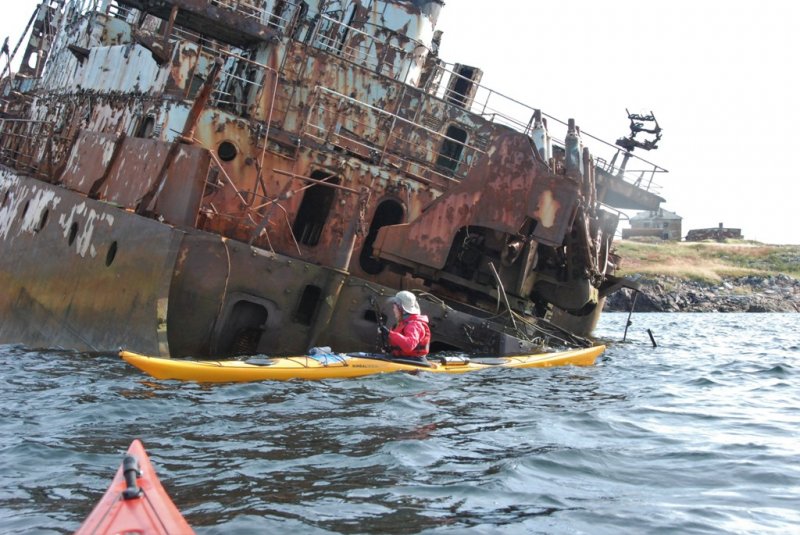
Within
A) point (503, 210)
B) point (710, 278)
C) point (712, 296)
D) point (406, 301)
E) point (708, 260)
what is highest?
point (708, 260)

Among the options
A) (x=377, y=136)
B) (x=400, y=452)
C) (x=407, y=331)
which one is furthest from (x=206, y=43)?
(x=400, y=452)

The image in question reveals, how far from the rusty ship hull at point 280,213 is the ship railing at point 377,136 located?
0.14ft

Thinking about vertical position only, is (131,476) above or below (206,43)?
below

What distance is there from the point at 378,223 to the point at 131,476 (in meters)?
9.91

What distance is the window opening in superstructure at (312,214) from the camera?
44.8ft

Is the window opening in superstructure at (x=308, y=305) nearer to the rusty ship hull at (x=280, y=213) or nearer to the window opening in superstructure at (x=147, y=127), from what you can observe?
the rusty ship hull at (x=280, y=213)

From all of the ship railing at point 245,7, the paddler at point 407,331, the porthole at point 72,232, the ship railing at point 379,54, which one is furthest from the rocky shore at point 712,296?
the porthole at point 72,232

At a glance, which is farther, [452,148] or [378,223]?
[452,148]

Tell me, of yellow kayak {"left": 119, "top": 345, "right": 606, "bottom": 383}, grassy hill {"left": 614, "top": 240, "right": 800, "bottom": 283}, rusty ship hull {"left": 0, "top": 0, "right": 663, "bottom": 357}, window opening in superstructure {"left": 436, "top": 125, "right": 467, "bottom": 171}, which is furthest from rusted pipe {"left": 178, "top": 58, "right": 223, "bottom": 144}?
grassy hill {"left": 614, "top": 240, "right": 800, "bottom": 283}

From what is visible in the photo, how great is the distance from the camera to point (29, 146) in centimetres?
1920

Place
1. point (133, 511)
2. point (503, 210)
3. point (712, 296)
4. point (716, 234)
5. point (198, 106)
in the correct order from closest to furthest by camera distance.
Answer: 1. point (133, 511)
2. point (198, 106)
3. point (503, 210)
4. point (712, 296)
5. point (716, 234)

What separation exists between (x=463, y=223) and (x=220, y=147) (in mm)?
3901

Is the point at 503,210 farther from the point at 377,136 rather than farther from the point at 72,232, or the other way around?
the point at 72,232

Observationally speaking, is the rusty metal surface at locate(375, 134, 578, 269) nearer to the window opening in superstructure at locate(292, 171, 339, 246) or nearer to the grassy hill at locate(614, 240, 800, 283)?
the window opening in superstructure at locate(292, 171, 339, 246)
